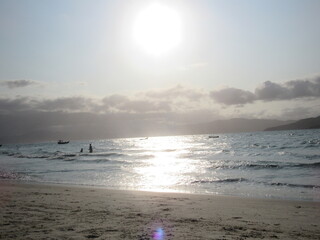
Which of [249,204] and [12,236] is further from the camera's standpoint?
[249,204]

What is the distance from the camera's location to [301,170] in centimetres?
2372

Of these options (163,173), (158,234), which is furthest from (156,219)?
(163,173)

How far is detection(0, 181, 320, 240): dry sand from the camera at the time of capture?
22.6ft

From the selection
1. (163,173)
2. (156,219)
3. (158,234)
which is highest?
(158,234)

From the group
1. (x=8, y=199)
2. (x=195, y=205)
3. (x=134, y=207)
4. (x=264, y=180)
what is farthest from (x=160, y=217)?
(x=264, y=180)

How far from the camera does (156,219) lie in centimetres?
853

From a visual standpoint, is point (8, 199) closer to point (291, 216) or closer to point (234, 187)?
point (291, 216)

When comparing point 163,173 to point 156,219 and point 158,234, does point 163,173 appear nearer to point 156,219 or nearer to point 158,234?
point 156,219

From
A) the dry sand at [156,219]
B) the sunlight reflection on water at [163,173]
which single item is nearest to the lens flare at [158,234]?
the dry sand at [156,219]

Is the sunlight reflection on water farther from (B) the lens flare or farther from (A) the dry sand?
(B) the lens flare

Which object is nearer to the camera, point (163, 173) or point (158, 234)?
point (158, 234)

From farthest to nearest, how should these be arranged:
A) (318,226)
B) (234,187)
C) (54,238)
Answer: (234,187) → (318,226) → (54,238)

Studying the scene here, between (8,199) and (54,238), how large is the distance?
658cm

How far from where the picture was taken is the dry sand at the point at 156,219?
6.90m
